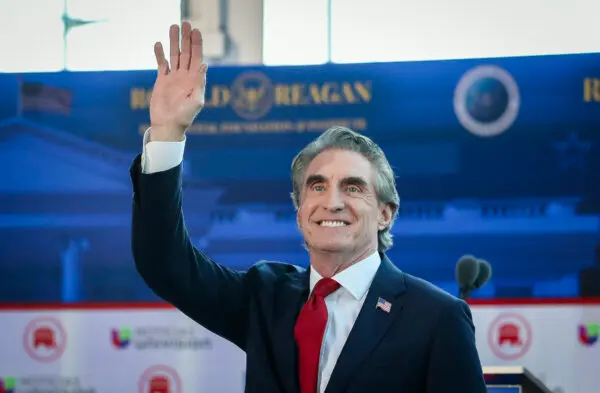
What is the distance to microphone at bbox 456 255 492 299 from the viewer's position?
9.37 feet

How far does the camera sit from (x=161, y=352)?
117 inches

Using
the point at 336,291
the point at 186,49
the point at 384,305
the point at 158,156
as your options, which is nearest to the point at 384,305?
the point at 384,305

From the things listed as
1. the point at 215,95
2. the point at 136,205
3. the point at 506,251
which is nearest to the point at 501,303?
the point at 506,251

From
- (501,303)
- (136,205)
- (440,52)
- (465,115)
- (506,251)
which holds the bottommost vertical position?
(501,303)

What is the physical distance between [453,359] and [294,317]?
320 millimetres

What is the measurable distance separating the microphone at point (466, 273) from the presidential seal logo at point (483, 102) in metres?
0.48

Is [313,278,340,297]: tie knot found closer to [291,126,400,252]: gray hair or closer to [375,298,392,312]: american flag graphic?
[375,298,392,312]: american flag graphic

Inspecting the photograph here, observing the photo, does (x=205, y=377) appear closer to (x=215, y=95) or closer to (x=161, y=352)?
(x=161, y=352)

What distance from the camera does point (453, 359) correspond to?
1.35 meters

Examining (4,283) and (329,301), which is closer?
(329,301)

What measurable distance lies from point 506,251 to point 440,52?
2.62ft

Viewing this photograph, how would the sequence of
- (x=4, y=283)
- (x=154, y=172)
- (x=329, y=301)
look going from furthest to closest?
(x=4, y=283) → (x=329, y=301) → (x=154, y=172)

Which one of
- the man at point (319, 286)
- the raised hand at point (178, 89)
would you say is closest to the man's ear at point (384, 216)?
the man at point (319, 286)

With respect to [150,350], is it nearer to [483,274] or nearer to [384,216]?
[483,274]
